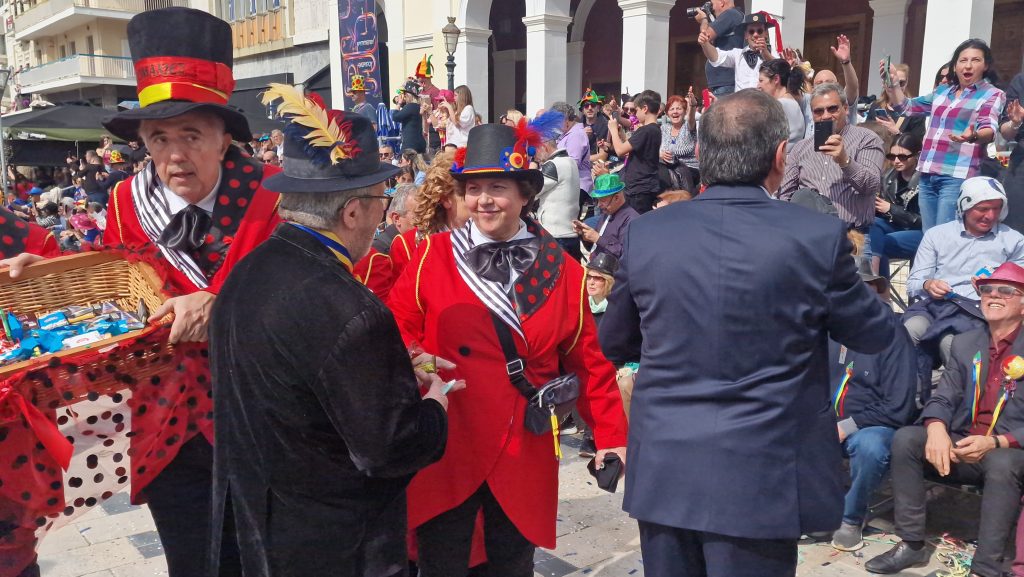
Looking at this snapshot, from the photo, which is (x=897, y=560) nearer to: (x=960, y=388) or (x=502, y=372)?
(x=960, y=388)

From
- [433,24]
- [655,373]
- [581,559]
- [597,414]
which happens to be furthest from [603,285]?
[433,24]

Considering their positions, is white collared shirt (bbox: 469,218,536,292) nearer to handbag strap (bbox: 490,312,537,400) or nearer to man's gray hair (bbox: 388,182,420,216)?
handbag strap (bbox: 490,312,537,400)

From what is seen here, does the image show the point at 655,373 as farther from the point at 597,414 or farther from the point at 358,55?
the point at 358,55

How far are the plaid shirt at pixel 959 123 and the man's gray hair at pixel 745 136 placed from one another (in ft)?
16.2

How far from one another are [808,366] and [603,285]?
3.50 m

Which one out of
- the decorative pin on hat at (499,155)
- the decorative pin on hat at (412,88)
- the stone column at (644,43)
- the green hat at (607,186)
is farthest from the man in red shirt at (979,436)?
the decorative pin on hat at (412,88)

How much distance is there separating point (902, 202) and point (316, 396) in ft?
22.4

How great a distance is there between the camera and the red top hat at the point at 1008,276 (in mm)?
3961

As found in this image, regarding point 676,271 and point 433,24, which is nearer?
point 676,271

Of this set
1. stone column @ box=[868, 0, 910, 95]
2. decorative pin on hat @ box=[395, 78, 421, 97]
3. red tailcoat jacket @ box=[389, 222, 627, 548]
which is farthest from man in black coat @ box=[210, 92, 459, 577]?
stone column @ box=[868, 0, 910, 95]

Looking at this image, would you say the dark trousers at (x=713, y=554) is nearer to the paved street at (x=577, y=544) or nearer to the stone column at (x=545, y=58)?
the paved street at (x=577, y=544)

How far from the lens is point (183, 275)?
2.55 meters

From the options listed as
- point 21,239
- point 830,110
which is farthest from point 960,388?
point 21,239

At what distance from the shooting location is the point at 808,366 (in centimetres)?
217
